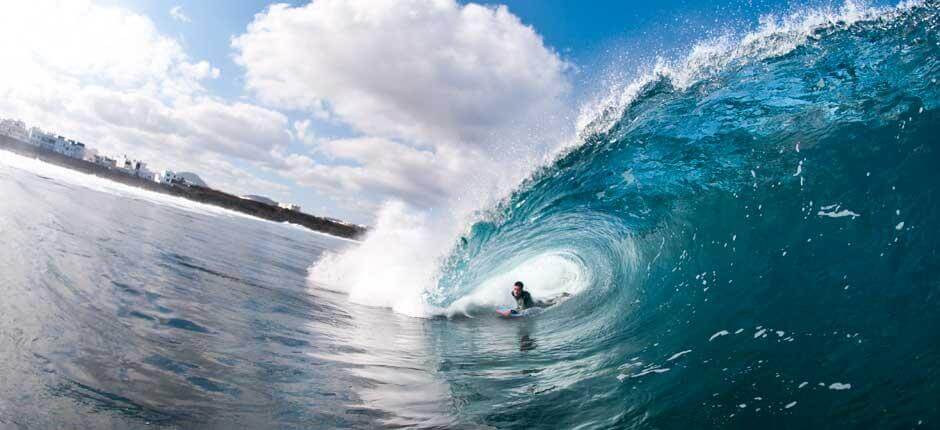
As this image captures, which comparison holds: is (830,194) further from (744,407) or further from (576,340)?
(576,340)

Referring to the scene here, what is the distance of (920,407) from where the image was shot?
3.38m

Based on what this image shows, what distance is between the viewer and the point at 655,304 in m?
7.74

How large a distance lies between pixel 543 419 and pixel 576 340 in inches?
146

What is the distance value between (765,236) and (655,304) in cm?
212

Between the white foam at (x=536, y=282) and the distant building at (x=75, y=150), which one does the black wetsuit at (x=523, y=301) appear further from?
the distant building at (x=75, y=150)

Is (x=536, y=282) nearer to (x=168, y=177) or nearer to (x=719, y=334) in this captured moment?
(x=719, y=334)

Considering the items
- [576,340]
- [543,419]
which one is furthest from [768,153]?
[543,419]

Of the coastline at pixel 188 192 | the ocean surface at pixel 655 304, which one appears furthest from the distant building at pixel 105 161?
the ocean surface at pixel 655 304

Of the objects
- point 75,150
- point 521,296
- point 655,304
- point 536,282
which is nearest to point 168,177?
point 75,150

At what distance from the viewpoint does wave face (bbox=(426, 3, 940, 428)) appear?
155 inches

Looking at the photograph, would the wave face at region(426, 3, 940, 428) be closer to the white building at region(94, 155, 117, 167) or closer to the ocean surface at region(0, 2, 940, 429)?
the ocean surface at region(0, 2, 940, 429)

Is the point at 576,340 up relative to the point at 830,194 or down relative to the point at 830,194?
down

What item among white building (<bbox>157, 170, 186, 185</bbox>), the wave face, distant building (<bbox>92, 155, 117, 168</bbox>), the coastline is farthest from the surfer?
distant building (<bbox>92, 155, 117, 168</bbox>)

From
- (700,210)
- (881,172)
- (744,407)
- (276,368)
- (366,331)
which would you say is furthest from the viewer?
(700,210)
